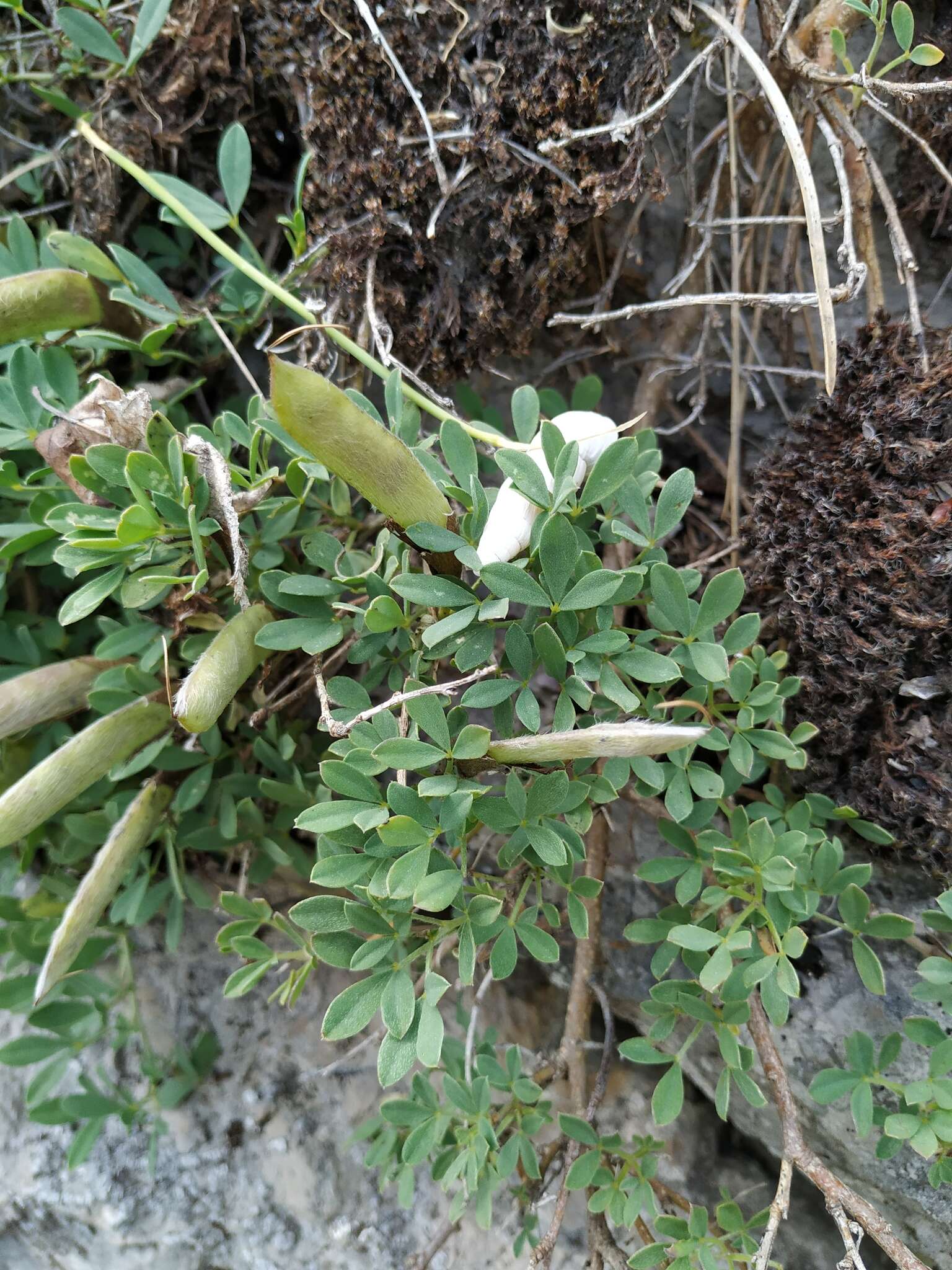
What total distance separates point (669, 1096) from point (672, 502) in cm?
70

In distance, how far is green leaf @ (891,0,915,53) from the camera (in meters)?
0.96

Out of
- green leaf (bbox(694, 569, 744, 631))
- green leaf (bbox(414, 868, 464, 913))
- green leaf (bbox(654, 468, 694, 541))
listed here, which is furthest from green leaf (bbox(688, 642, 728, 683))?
green leaf (bbox(414, 868, 464, 913))

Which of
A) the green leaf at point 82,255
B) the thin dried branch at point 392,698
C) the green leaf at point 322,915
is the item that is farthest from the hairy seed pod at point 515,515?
the green leaf at point 82,255

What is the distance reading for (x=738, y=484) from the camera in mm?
1307

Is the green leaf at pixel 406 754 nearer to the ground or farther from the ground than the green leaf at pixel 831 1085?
farther from the ground

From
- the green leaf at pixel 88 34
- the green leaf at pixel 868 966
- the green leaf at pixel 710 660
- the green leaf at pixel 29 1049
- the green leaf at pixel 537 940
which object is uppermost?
the green leaf at pixel 88 34

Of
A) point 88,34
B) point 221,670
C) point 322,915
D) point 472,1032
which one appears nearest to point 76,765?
point 221,670

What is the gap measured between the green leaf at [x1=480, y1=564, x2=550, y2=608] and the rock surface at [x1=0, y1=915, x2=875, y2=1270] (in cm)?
90

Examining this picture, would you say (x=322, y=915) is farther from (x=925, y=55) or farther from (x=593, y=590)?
(x=925, y=55)

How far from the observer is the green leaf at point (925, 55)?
975 mm

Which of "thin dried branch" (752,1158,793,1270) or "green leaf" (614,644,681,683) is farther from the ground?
"green leaf" (614,644,681,683)

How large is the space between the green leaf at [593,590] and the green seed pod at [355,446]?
16 cm

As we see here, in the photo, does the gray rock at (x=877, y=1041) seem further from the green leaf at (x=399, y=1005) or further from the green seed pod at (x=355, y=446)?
the green seed pod at (x=355, y=446)

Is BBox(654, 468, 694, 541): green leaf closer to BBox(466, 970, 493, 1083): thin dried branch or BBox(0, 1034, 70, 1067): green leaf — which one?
BBox(466, 970, 493, 1083): thin dried branch
